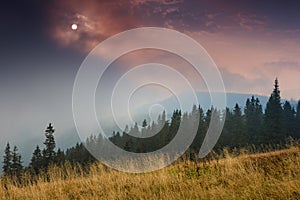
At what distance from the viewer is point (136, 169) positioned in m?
13.2

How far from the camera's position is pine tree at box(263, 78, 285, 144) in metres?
50.6

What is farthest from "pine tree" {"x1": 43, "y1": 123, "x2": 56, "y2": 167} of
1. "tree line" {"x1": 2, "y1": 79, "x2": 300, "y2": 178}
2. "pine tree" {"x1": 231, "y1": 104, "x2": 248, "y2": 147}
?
"pine tree" {"x1": 231, "y1": 104, "x2": 248, "y2": 147}

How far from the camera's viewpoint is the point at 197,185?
29.4 ft

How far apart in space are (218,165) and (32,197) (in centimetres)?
667

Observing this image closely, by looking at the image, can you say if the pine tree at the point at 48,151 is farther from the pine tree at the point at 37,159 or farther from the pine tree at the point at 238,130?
the pine tree at the point at 238,130

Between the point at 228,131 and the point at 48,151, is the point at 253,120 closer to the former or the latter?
the point at 228,131

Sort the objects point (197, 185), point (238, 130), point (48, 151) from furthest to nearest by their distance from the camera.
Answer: point (238, 130) < point (48, 151) < point (197, 185)

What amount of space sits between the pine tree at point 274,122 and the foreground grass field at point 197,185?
42279 mm

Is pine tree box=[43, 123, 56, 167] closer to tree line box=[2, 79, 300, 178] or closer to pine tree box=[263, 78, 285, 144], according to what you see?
tree line box=[2, 79, 300, 178]

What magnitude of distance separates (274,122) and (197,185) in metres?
46.6

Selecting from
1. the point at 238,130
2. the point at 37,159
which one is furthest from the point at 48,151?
the point at 238,130

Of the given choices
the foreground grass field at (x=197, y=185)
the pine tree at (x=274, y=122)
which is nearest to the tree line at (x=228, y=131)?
the pine tree at (x=274, y=122)

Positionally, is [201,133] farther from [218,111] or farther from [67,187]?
[67,187]

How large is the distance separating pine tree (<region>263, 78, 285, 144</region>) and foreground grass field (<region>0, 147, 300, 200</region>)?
42.3m
